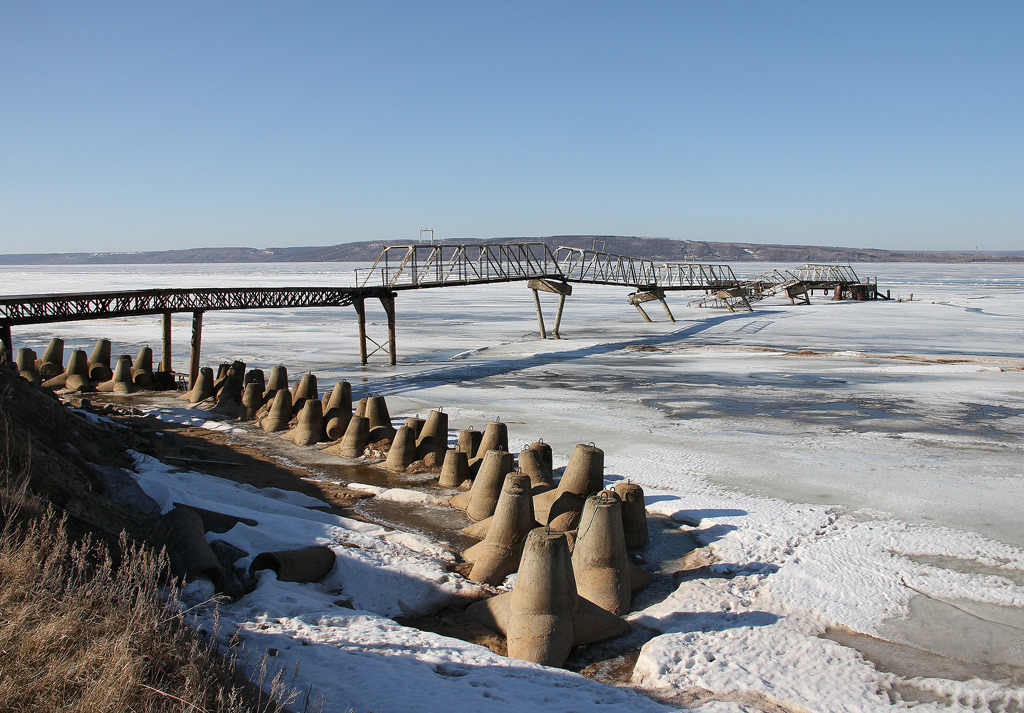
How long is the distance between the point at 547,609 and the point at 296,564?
2700 millimetres

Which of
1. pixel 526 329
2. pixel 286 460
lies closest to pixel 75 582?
pixel 286 460

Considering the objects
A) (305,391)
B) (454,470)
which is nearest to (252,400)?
(305,391)

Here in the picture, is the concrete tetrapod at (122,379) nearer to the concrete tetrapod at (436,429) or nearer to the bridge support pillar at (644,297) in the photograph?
the concrete tetrapod at (436,429)

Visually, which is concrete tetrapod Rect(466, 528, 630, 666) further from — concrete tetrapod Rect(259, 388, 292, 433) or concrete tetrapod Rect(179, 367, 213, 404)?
concrete tetrapod Rect(179, 367, 213, 404)

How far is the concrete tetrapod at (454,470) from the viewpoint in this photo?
38.0 feet

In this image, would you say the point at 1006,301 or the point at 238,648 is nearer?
the point at 238,648

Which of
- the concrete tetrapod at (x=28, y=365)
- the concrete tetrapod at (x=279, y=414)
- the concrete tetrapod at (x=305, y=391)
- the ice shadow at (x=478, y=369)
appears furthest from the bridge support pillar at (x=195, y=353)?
the concrete tetrapod at (x=279, y=414)

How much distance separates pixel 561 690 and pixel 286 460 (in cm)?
877

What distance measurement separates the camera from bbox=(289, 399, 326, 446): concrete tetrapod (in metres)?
14.3

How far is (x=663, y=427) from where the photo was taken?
15008mm

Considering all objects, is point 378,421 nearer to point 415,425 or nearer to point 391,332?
point 415,425

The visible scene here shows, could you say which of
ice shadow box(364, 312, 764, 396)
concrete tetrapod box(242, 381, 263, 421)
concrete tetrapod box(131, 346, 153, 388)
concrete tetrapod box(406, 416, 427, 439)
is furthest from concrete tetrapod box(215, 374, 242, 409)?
concrete tetrapod box(406, 416, 427, 439)

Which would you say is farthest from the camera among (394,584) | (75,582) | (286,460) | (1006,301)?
(1006,301)

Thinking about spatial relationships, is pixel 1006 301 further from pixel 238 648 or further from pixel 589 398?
pixel 238 648
